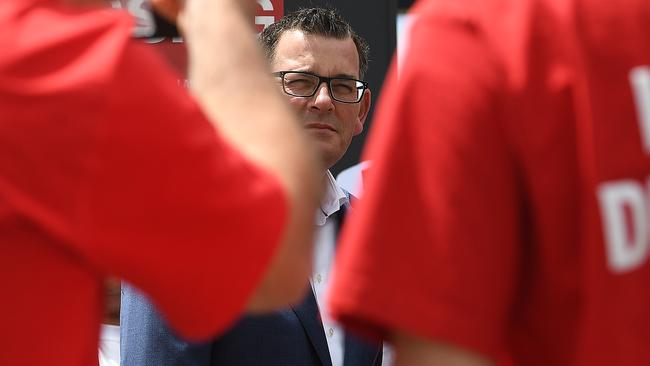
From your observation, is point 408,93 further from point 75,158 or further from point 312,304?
point 312,304

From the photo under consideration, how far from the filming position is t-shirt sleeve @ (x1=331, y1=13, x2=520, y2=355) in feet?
3.03

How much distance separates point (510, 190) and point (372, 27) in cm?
282

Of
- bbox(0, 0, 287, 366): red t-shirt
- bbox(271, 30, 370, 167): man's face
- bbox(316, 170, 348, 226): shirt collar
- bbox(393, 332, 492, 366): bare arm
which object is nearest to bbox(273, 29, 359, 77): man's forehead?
bbox(271, 30, 370, 167): man's face

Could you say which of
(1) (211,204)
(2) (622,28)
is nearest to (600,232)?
(2) (622,28)

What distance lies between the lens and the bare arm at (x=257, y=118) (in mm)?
1041

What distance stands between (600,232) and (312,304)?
1.80 meters

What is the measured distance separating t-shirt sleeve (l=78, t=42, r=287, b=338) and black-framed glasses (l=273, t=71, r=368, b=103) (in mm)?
2121

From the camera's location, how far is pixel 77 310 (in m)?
1.00

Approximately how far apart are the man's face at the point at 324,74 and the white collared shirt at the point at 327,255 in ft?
0.36

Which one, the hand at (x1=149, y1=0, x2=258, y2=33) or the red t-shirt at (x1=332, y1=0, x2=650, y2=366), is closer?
the red t-shirt at (x1=332, y1=0, x2=650, y2=366)

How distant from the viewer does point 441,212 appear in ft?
3.02

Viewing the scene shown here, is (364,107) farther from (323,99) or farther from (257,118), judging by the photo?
(257,118)

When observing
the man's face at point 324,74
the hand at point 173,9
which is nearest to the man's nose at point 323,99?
the man's face at point 324,74

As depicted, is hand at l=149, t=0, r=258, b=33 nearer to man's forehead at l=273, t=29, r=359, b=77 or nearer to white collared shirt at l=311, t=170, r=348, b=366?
white collared shirt at l=311, t=170, r=348, b=366
